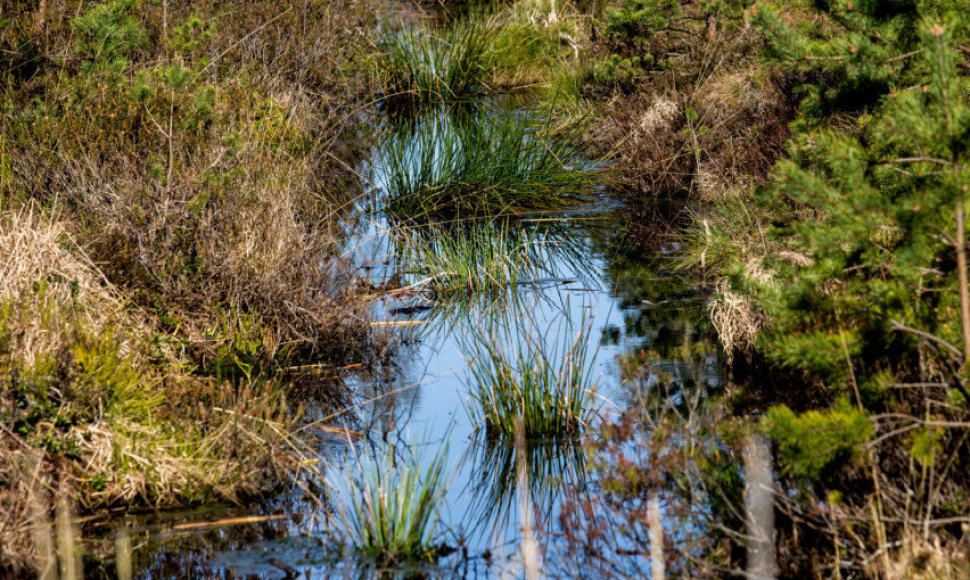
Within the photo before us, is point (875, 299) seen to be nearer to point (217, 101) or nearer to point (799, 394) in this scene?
point (799, 394)

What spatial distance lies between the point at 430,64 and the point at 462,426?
32.9 feet

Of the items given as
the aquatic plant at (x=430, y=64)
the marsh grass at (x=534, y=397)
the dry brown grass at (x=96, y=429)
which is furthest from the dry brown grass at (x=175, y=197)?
the aquatic plant at (x=430, y=64)

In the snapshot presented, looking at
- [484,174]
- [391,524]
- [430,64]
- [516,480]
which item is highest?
[430,64]

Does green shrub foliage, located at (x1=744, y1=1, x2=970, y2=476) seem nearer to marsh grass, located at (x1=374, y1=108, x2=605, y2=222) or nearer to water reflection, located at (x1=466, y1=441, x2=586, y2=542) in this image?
water reflection, located at (x1=466, y1=441, x2=586, y2=542)

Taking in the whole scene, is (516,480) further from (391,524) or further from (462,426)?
(391,524)

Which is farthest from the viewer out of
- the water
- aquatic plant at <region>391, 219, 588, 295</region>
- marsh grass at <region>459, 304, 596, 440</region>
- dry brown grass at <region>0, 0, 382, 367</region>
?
aquatic plant at <region>391, 219, 588, 295</region>

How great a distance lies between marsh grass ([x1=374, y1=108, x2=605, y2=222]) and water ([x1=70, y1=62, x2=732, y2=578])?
0.61 meters

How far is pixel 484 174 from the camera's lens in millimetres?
11195

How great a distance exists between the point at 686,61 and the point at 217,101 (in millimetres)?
7253

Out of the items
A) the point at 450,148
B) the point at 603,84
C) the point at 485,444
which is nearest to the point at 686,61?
the point at 603,84

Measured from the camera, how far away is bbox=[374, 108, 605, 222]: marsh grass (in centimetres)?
1112

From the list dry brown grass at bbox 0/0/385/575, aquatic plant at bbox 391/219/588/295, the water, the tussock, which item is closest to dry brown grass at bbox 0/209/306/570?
dry brown grass at bbox 0/0/385/575

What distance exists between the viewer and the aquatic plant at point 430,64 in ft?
50.1

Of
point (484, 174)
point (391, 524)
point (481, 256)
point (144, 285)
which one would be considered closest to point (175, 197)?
point (144, 285)
